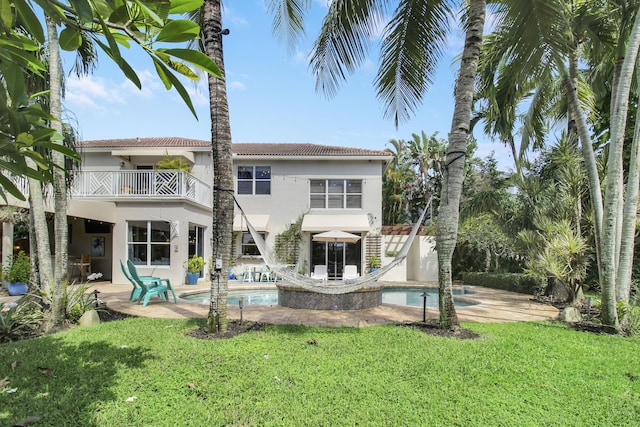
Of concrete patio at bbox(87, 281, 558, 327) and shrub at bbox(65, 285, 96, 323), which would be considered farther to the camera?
concrete patio at bbox(87, 281, 558, 327)

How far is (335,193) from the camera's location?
23.1 metres

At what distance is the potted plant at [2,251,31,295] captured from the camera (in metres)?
13.5

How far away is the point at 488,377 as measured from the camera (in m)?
5.38

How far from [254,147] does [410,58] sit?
17403mm

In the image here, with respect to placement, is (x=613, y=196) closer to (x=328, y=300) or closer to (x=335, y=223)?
(x=328, y=300)

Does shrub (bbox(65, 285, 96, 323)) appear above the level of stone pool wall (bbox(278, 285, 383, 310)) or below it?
above

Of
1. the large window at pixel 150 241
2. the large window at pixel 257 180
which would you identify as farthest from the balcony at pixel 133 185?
the large window at pixel 257 180

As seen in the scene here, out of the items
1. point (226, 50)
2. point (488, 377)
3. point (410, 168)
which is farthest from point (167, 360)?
point (410, 168)

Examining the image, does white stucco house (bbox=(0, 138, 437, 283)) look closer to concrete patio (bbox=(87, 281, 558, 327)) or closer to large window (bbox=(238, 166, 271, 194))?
large window (bbox=(238, 166, 271, 194))

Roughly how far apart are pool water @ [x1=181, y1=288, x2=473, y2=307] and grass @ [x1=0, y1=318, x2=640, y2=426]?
22.4 ft

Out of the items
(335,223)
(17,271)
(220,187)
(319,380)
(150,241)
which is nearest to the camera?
(319,380)

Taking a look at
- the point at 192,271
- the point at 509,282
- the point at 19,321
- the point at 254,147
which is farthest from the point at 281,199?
the point at 19,321

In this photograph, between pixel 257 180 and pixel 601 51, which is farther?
pixel 257 180

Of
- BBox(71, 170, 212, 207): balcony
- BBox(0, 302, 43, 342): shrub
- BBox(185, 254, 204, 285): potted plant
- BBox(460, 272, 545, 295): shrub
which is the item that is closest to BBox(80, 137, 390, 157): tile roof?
BBox(71, 170, 212, 207): balcony
